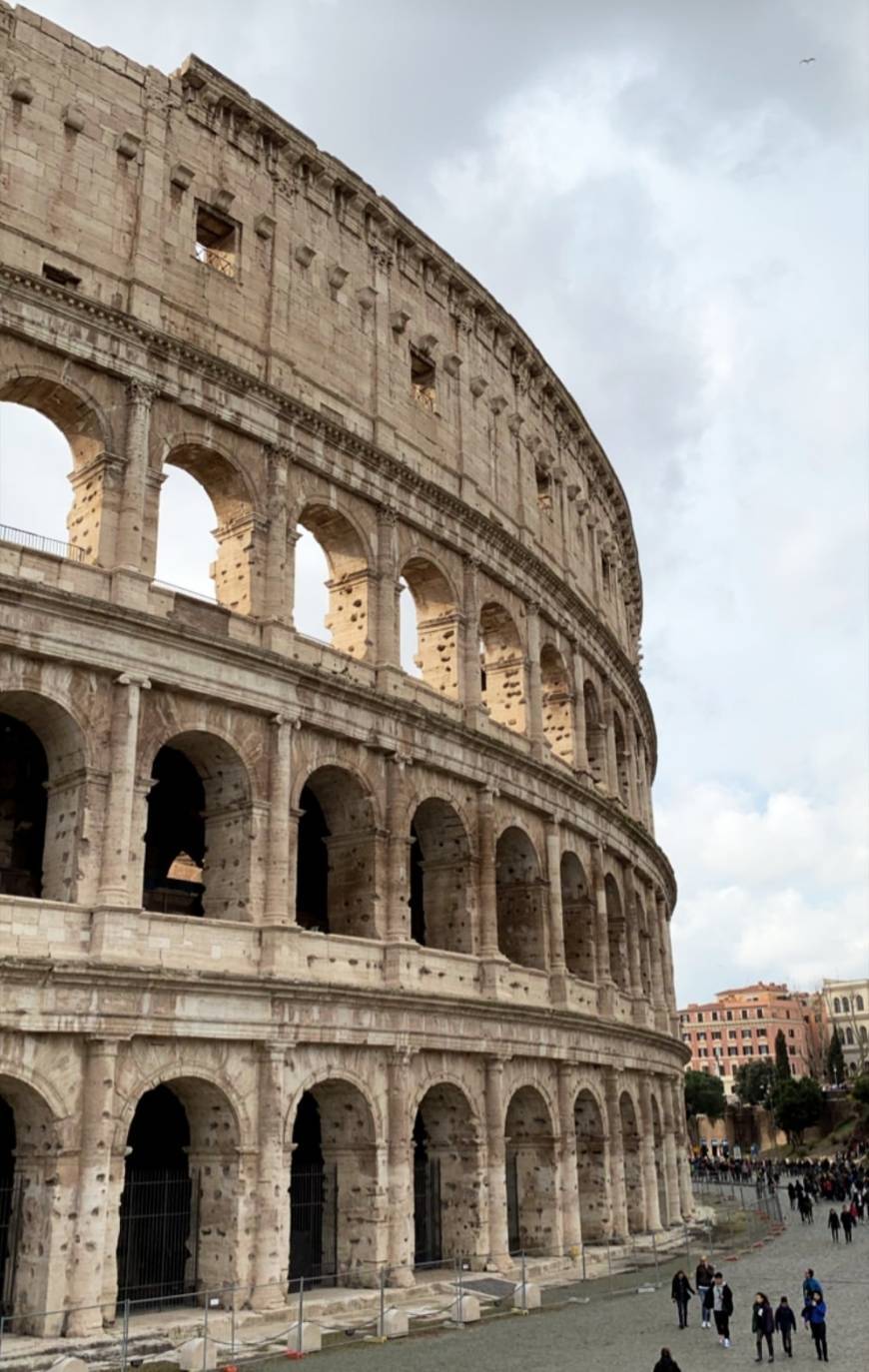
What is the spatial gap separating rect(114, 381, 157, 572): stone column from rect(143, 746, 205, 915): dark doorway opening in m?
4.32

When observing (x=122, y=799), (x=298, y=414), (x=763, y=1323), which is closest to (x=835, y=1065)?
(x=763, y=1323)

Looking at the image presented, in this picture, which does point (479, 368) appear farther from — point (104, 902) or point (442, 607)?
point (104, 902)

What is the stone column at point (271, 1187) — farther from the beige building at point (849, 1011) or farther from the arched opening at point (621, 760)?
the beige building at point (849, 1011)

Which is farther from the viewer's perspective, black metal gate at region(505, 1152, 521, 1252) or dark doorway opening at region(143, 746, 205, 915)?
black metal gate at region(505, 1152, 521, 1252)

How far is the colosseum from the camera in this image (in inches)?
684

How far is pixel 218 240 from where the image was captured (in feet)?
76.8

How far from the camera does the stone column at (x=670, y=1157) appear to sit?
32.0 m

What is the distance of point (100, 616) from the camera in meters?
18.0

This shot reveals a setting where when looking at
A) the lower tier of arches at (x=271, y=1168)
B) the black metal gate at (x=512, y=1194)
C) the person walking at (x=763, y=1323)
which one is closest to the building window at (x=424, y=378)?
the lower tier of arches at (x=271, y=1168)

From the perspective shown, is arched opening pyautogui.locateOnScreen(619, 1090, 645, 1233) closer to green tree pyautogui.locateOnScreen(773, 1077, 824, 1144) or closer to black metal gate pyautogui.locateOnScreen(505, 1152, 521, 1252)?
black metal gate pyautogui.locateOnScreen(505, 1152, 521, 1252)

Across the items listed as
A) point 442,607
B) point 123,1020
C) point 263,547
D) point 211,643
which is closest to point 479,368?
point 442,607

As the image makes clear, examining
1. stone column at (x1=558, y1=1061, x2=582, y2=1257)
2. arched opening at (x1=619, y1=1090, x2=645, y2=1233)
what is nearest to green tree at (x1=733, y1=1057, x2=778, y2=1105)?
arched opening at (x1=619, y1=1090, x2=645, y2=1233)

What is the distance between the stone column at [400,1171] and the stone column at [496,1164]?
224 centimetres

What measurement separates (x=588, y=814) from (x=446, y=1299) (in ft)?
39.8
